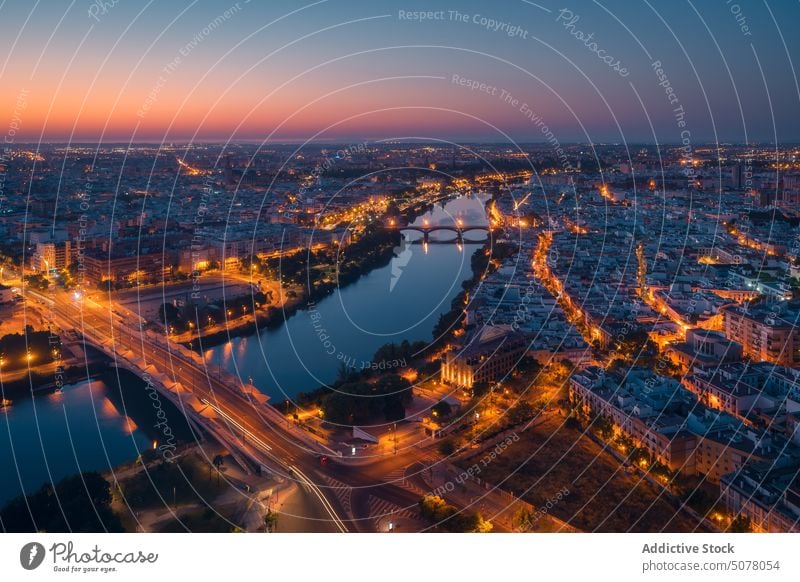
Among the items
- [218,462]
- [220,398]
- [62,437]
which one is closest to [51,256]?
[62,437]

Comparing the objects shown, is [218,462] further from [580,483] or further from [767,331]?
[767,331]

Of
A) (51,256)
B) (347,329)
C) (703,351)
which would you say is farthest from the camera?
(51,256)

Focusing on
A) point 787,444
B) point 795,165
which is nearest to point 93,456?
point 787,444

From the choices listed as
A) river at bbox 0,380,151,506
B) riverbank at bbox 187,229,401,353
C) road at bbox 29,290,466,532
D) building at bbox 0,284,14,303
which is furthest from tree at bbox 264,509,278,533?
building at bbox 0,284,14,303

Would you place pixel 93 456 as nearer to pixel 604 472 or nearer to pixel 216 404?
pixel 216 404

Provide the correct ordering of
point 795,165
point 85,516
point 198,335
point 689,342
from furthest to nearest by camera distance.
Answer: point 795,165 < point 198,335 < point 689,342 < point 85,516
